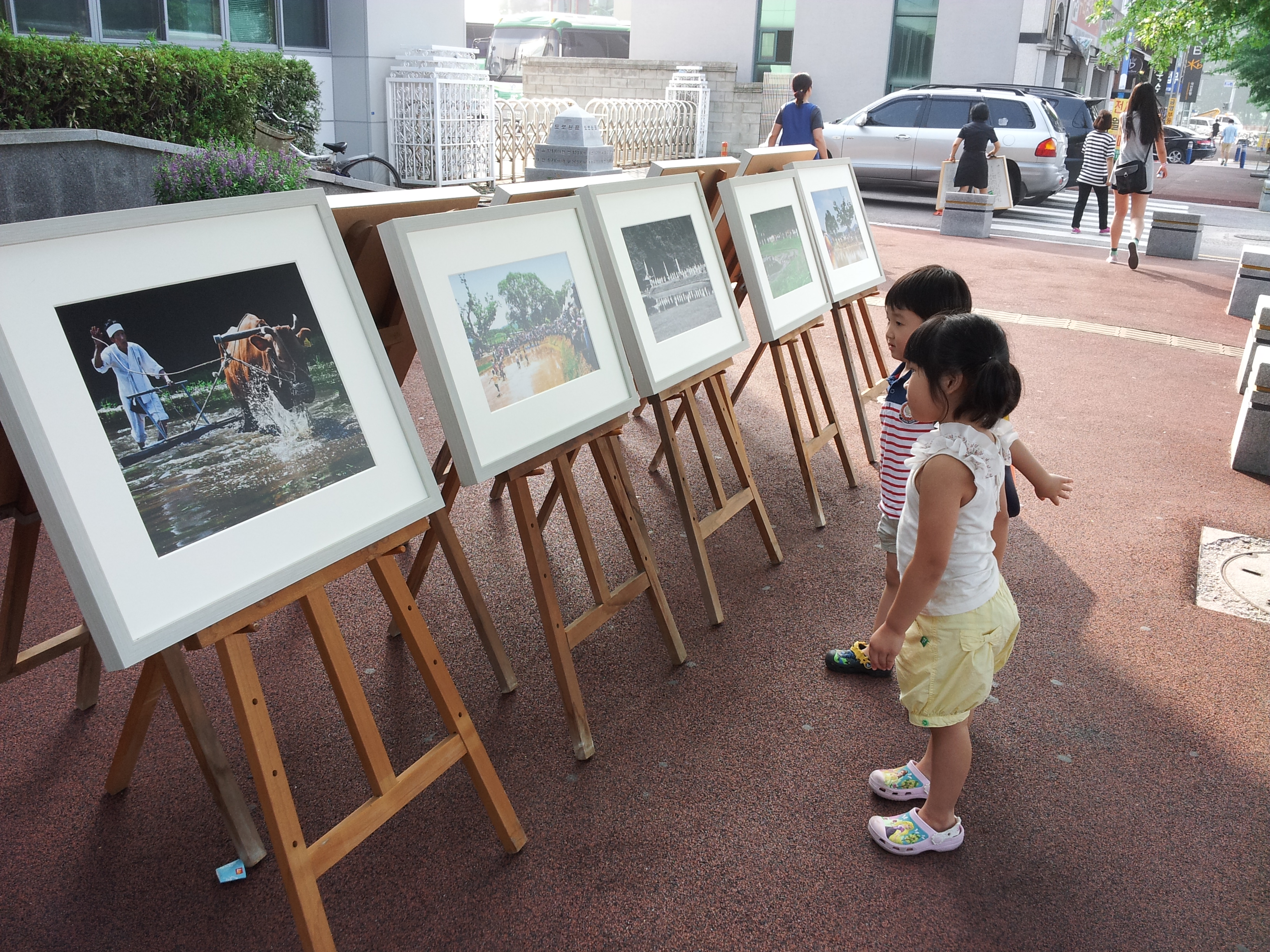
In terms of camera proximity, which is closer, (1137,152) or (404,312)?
(404,312)

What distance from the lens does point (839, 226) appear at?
5172mm

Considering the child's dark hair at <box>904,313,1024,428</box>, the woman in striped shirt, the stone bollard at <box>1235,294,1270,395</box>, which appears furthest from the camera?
the woman in striped shirt

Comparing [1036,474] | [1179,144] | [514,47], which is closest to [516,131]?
[1036,474]

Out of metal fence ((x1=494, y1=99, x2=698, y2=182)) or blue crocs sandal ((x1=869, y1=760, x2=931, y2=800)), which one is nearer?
blue crocs sandal ((x1=869, y1=760, x2=931, y2=800))

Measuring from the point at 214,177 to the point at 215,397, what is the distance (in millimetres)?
6615

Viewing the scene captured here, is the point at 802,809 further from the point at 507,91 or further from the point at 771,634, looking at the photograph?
the point at 507,91

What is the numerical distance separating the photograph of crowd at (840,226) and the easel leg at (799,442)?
0.84m

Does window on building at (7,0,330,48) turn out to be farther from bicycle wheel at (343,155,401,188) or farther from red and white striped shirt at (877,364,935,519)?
red and white striped shirt at (877,364,935,519)

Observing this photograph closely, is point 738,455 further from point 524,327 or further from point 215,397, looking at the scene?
point 215,397

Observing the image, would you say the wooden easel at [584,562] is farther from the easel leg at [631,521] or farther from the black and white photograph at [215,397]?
the black and white photograph at [215,397]

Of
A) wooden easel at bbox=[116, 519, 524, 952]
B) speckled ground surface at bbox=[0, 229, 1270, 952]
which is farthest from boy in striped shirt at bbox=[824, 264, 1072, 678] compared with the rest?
wooden easel at bbox=[116, 519, 524, 952]

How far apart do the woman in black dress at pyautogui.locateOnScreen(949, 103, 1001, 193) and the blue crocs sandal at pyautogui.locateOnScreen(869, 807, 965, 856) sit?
12.6 m

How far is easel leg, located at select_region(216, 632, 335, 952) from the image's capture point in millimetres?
1965

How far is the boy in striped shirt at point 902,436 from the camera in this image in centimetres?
275
